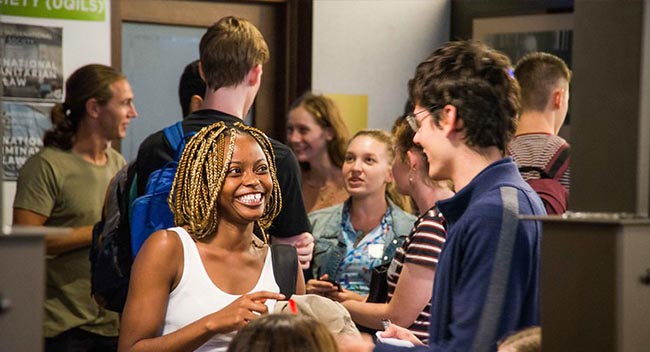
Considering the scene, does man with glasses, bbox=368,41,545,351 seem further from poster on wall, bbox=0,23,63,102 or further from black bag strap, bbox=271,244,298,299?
poster on wall, bbox=0,23,63,102

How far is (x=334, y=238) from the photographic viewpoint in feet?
13.3

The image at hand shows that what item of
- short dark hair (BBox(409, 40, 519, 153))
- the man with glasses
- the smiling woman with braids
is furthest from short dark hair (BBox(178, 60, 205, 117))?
short dark hair (BBox(409, 40, 519, 153))

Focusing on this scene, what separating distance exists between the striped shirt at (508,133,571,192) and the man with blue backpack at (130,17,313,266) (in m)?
0.90

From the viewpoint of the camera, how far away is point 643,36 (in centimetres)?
150

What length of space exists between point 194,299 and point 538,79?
1.82 meters

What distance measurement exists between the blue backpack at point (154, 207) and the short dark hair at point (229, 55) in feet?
0.93

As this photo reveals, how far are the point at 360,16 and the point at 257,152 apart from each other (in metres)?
3.28

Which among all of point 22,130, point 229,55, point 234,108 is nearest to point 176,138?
point 234,108

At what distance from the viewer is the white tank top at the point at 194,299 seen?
251cm

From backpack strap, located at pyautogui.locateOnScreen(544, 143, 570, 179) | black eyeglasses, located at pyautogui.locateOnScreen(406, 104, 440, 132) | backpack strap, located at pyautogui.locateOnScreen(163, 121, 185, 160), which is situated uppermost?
black eyeglasses, located at pyautogui.locateOnScreen(406, 104, 440, 132)

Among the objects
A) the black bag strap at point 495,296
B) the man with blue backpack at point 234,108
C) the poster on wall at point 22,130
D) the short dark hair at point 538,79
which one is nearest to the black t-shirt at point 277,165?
the man with blue backpack at point 234,108

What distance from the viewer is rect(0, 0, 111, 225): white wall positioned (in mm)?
5195

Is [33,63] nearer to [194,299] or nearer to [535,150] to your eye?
[535,150]

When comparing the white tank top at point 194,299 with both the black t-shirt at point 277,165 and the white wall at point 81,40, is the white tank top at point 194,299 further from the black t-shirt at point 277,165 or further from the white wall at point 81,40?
the white wall at point 81,40
